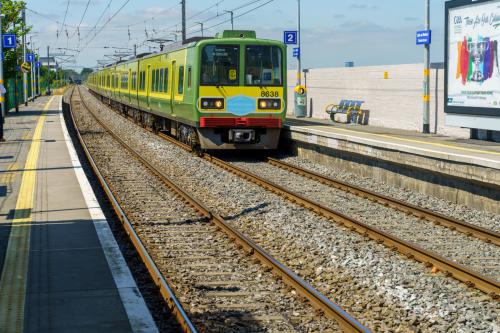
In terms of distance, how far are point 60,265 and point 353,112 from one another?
71.2 feet

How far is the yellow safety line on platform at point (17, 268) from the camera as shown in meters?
5.76

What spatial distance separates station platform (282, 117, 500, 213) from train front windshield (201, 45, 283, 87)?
172 cm

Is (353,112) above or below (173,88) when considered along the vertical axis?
below

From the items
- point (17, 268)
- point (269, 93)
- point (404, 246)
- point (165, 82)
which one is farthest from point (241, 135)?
point (17, 268)

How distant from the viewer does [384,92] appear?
26594mm

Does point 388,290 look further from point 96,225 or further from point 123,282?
point 96,225

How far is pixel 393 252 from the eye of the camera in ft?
28.7

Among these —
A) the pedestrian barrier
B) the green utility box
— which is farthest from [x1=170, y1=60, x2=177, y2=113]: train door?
the green utility box

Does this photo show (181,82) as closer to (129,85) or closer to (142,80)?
(142,80)

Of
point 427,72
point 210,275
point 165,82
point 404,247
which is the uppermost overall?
point 427,72

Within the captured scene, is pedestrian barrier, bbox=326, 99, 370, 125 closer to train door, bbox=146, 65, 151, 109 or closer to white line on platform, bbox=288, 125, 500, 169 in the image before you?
train door, bbox=146, 65, 151, 109

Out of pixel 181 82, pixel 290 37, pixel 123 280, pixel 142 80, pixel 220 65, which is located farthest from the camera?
pixel 290 37

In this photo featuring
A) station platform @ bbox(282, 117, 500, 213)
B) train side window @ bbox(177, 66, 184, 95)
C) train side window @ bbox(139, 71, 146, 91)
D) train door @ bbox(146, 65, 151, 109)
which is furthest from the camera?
train side window @ bbox(139, 71, 146, 91)

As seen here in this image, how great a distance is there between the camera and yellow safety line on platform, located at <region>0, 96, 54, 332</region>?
5.76 metres
